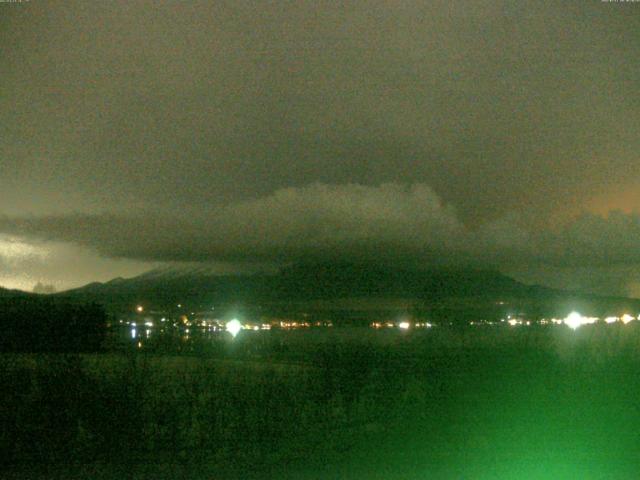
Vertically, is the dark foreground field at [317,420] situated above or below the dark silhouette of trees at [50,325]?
below

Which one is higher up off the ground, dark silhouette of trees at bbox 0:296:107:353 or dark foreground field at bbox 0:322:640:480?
dark silhouette of trees at bbox 0:296:107:353

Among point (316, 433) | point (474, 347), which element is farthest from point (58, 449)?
point (474, 347)

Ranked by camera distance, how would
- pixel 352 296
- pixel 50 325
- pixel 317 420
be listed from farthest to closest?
pixel 352 296 < pixel 50 325 < pixel 317 420

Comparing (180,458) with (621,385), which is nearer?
(180,458)

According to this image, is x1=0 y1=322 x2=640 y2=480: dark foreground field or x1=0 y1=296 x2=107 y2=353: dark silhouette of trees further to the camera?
x1=0 y1=296 x2=107 y2=353: dark silhouette of trees

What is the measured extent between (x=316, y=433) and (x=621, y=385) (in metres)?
8.06

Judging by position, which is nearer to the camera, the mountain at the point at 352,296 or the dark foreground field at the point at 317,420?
the dark foreground field at the point at 317,420

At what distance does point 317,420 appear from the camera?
43.2 feet

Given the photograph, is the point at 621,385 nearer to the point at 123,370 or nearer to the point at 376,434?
the point at 376,434

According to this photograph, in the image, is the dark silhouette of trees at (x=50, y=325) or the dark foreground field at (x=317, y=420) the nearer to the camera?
the dark foreground field at (x=317, y=420)

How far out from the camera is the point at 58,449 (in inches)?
434

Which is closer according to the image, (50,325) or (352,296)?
(50,325)

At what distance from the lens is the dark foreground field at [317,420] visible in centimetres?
1074

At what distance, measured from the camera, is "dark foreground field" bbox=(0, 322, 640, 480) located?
10.7 metres
